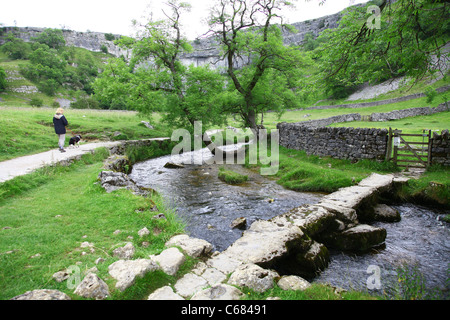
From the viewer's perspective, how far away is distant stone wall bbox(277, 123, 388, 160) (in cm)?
1251

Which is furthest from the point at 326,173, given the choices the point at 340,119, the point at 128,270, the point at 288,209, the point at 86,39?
the point at 86,39

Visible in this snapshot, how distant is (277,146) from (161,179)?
→ 1215 cm

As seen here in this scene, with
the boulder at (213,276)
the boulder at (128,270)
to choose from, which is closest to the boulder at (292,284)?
the boulder at (213,276)

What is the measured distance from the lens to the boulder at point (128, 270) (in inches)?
141

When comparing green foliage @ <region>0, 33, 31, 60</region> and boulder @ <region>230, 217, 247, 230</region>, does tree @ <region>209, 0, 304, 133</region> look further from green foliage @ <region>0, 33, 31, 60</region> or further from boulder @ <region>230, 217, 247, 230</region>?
green foliage @ <region>0, 33, 31, 60</region>

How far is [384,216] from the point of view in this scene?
7918 millimetres

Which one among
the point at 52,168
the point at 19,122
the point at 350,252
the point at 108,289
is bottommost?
the point at 350,252

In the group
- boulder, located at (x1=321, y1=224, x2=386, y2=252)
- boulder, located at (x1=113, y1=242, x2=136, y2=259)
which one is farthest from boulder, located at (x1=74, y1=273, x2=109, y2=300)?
boulder, located at (x1=321, y1=224, x2=386, y2=252)

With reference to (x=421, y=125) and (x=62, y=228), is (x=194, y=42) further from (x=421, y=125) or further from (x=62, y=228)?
(x=62, y=228)

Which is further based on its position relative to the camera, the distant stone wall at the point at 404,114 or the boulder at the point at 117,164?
the distant stone wall at the point at 404,114

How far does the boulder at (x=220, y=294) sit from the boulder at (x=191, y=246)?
1281 millimetres

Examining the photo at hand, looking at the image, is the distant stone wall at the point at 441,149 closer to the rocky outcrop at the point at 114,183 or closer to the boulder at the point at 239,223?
the boulder at the point at 239,223
